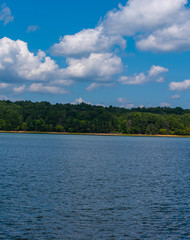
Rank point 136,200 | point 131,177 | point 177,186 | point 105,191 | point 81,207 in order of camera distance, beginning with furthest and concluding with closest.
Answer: point 131,177
point 177,186
point 105,191
point 136,200
point 81,207

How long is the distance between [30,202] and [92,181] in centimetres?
1487

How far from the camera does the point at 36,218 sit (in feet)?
88.9

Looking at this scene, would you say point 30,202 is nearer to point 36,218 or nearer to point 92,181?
point 36,218

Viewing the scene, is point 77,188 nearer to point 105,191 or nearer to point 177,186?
point 105,191

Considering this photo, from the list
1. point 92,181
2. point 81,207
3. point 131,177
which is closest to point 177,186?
point 131,177

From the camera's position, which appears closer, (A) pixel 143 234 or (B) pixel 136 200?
(A) pixel 143 234

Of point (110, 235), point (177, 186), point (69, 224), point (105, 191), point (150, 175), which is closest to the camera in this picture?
point (110, 235)

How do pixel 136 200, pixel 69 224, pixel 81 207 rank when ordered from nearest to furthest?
1. pixel 69 224
2. pixel 81 207
3. pixel 136 200

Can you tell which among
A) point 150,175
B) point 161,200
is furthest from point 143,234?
point 150,175

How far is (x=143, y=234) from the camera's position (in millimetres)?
23953

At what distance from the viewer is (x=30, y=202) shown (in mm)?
32219

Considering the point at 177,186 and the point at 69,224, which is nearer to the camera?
the point at 69,224

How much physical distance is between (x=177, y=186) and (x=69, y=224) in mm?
22487

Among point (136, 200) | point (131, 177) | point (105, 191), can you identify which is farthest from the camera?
point (131, 177)
